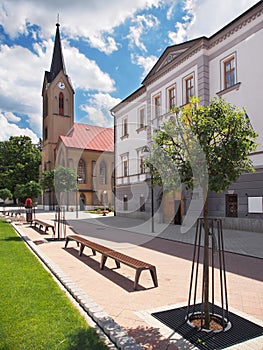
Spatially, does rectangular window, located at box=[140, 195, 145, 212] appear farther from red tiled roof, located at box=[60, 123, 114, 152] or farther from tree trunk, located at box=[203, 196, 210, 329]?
red tiled roof, located at box=[60, 123, 114, 152]

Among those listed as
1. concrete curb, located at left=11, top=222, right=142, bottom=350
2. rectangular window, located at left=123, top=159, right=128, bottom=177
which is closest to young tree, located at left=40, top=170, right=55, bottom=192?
rectangular window, located at left=123, top=159, right=128, bottom=177

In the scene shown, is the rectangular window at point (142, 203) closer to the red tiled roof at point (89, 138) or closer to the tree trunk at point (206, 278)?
the tree trunk at point (206, 278)

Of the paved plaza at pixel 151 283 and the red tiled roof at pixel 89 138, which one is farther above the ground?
the red tiled roof at pixel 89 138

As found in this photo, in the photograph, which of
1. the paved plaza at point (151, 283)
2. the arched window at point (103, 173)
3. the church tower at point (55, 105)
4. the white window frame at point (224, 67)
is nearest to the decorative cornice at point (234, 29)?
the white window frame at point (224, 67)

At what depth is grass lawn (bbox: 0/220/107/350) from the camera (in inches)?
143

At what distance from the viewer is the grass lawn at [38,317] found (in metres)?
3.63

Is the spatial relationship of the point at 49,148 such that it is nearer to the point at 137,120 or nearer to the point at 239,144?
the point at 137,120

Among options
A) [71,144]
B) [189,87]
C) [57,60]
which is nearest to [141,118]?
[189,87]

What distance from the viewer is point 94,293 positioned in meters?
5.66

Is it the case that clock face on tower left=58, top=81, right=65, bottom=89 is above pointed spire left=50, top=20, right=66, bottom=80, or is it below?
below

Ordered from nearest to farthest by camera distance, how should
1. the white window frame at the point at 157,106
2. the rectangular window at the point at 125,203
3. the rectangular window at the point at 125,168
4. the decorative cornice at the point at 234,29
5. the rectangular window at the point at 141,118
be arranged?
the decorative cornice at the point at 234,29
the white window frame at the point at 157,106
the rectangular window at the point at 141,118
the rectangular window at the point at 125,203
the rectangular window at the point at 125,168

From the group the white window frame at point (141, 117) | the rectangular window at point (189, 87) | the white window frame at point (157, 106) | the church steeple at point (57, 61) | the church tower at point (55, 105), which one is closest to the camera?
the rectangular window at point (189, 87)

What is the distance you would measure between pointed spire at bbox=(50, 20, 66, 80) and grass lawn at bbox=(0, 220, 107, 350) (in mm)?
49532

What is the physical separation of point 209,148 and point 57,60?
5333 centimetres
